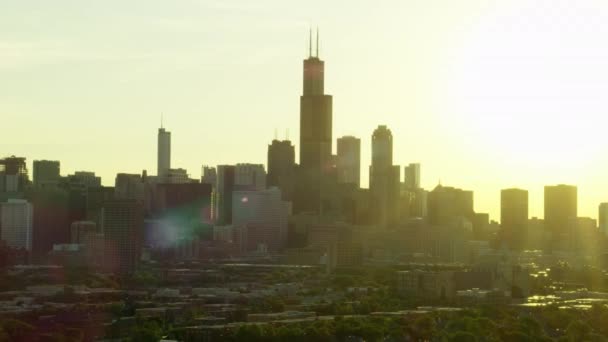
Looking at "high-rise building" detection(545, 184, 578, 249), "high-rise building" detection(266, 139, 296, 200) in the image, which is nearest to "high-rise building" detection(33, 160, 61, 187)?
"high-rise building" detection(266, 139, 296, 200)

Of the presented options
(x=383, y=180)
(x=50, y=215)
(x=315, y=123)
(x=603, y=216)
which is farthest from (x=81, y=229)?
(x=603, y=216)

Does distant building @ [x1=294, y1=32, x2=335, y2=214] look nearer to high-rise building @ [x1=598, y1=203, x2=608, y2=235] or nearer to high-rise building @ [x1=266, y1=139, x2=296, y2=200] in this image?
high-rise building @ [x1=266, y1=139, x2=296, y2=200]

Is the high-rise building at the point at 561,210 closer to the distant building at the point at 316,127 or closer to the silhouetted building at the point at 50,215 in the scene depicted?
the distant building at the point at 316,127

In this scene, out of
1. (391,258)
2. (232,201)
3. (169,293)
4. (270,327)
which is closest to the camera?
(270,327)

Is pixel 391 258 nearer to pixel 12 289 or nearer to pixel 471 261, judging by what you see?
pixel 471 261

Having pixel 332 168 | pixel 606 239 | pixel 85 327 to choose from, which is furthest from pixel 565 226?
pixel 85 327

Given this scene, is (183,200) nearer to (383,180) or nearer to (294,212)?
(294,212)
